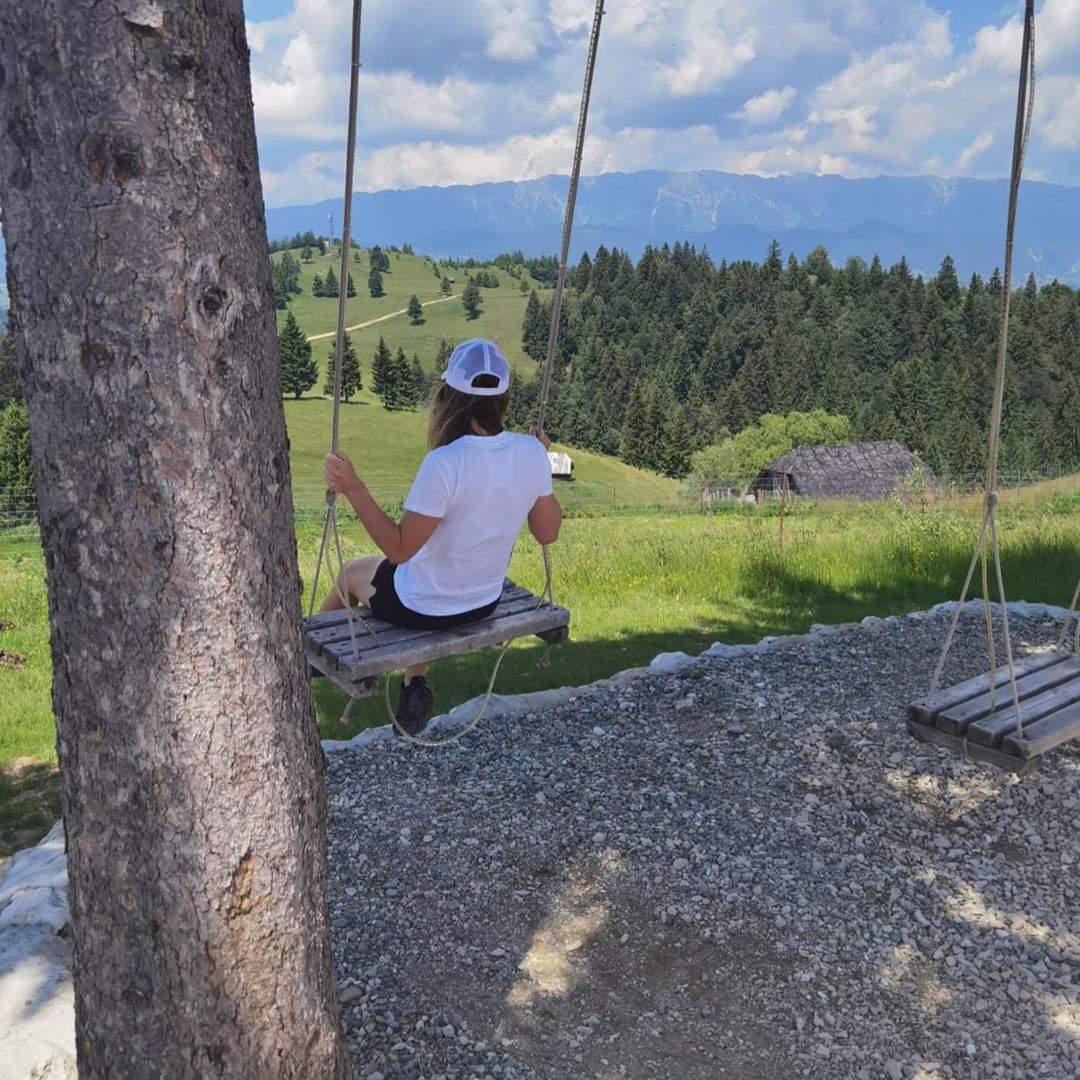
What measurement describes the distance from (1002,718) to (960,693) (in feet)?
0.83

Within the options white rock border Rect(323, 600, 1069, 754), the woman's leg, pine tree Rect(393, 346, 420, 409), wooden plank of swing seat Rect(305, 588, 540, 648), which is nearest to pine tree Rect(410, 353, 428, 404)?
pine tree Rect(393, 346, 420, 409)

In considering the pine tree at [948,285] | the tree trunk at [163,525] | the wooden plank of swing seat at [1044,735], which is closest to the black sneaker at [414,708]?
the tree trunk at [163,525]

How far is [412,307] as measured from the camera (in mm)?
120438

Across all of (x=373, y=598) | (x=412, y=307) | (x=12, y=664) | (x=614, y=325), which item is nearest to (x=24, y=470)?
(x=12, y=664)

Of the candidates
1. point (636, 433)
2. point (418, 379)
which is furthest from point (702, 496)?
point (418, 379)

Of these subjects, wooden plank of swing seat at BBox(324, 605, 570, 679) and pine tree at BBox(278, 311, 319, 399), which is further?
pine tree at BBox(278, 311, 319, 399)

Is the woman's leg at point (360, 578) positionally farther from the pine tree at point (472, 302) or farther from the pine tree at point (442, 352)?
the pine tree at point (472, 302)

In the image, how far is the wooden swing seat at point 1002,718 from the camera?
3.45 meters

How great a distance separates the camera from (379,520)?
3.47 m

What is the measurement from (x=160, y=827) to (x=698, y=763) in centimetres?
329

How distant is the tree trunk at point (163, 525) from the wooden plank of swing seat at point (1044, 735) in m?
2.48

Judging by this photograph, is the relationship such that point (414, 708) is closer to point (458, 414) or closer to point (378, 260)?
point (458, 414)

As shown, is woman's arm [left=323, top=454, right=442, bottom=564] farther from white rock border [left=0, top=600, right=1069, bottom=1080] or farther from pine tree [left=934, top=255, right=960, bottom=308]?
pine tree [left=934, top=255, right=960, bottom=308]

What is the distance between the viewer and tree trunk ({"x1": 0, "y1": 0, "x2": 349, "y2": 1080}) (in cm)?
173
